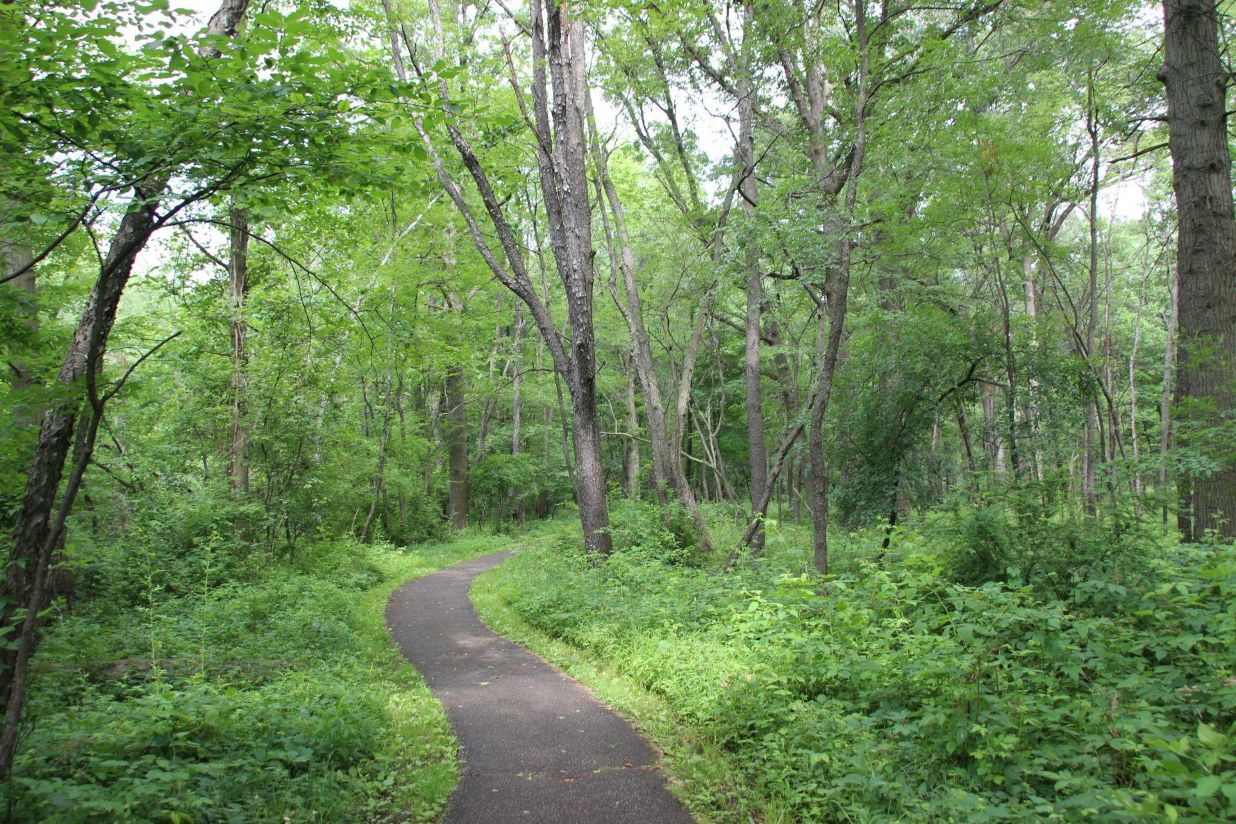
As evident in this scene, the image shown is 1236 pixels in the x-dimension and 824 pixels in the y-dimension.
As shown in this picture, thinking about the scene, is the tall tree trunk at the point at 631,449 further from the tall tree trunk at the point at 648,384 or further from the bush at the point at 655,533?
the bush at the point at 655,533

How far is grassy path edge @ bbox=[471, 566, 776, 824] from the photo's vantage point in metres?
4.03

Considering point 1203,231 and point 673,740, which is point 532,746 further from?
point 1203,231

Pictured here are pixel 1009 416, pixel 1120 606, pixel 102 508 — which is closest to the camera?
pixel 1120 606

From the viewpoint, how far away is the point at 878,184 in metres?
13.5

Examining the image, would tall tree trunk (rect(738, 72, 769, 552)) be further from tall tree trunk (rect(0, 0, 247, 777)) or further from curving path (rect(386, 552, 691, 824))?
tall tree trunk (rect(0, 0, 247, 777))

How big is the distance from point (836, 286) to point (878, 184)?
6.51 meters

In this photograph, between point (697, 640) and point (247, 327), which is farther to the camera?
point (247, 327)

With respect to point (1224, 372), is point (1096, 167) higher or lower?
higher

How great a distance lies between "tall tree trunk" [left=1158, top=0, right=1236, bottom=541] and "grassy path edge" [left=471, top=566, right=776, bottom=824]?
6.22m

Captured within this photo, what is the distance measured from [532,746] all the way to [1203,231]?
8782 millimetres

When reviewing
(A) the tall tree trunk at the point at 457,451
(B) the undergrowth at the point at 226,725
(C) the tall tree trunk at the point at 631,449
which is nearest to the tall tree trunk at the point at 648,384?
(B) the undergrowth at the point at 226,725

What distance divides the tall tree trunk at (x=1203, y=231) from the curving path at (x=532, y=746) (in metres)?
6.76

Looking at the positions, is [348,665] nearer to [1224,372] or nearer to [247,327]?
[247,327]

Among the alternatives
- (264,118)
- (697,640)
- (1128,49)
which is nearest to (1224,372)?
(697,640)
